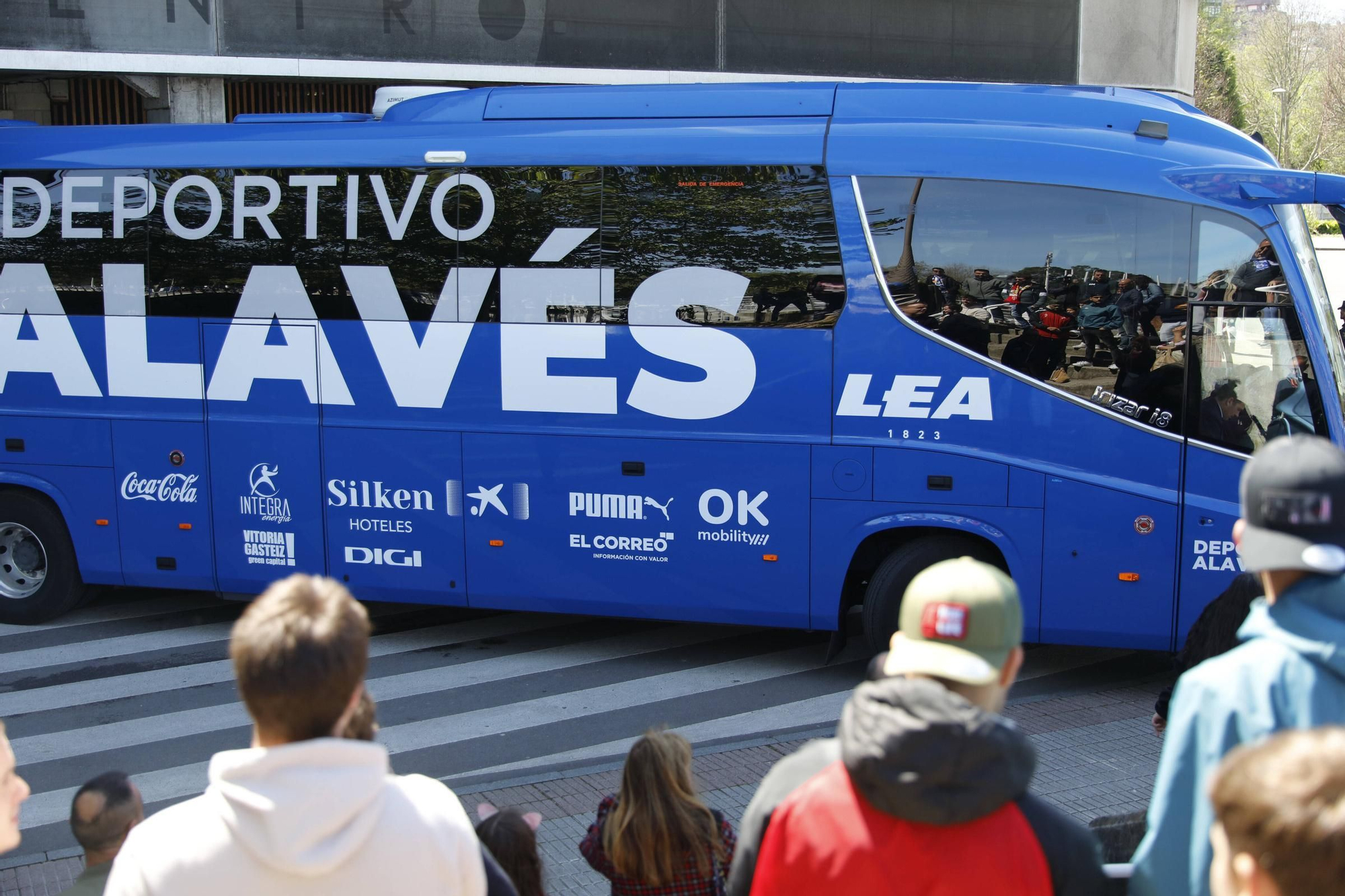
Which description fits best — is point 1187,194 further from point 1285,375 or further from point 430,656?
point 430,656

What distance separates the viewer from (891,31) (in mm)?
17219

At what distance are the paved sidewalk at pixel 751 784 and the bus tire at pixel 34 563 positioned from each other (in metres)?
4.35

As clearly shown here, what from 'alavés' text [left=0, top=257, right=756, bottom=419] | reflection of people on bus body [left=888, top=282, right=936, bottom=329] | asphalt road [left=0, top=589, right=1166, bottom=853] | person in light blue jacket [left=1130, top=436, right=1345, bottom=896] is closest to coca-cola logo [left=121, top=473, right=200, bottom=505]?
'alavés' text [left=0, top=257, right=756, bottom=419]

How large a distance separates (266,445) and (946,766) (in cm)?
739

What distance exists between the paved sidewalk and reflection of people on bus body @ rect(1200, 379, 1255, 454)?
1.75 metres

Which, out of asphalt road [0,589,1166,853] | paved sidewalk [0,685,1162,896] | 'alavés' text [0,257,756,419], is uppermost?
'alavés' text [0,257,756,419]

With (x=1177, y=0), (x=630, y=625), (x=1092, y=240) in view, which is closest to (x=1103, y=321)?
(x=1092, y=240)

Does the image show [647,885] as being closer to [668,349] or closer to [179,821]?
[179,821]

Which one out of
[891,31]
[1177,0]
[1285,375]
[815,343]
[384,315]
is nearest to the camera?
[1285,375]

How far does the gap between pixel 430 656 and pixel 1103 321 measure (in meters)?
5.14

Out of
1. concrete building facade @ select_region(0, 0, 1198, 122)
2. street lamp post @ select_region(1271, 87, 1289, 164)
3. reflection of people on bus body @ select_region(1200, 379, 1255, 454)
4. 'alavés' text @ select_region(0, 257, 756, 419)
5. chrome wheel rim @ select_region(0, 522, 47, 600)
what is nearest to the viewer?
reflection of people on bus body @ select_region(1200, 379, 1255, 454)

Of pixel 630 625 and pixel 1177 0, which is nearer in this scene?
pixel 630 625

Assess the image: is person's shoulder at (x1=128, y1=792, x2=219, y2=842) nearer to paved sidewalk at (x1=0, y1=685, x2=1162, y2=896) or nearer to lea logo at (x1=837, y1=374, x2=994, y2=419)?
paved sidewalk at (x1=0, y1=685, x2=1162, y2=896)

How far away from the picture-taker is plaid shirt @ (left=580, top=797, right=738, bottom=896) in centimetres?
369
